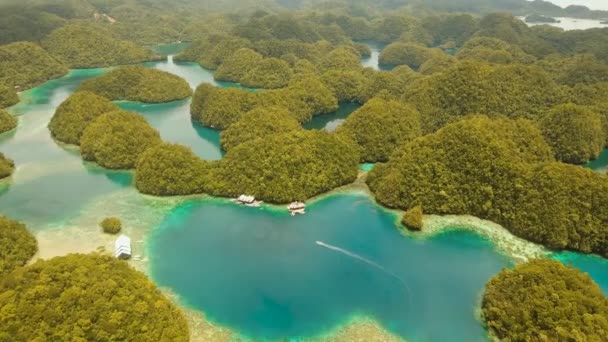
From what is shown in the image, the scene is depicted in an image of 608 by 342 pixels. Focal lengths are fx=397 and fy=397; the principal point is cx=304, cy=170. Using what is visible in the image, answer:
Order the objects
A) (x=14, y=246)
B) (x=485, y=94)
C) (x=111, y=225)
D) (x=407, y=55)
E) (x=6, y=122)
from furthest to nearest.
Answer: (x=407, y=55)
(x=6, y=122)
(x=485, y=94)
(x=111, y=225)
(x=14, y=246)

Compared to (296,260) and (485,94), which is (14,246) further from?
(485,94)

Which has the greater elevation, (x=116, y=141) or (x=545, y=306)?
(x=545, y=306)

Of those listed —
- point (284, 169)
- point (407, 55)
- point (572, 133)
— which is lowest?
point (284, 169)

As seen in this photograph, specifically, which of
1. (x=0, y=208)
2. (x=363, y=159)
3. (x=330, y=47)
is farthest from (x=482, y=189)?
(x=330, y=47)

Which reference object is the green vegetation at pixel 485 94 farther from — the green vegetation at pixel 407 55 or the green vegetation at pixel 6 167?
the green vegetation at pixel 407 55

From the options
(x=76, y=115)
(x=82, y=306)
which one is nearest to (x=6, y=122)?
(x=76, y=115)

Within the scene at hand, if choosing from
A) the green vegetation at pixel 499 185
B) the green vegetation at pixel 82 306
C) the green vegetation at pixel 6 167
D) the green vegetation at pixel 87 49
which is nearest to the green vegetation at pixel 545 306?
the green vegetation at pixel 499 185

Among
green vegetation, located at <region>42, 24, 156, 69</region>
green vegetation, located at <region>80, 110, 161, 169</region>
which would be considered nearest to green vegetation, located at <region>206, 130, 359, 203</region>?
green vegetation, located at <region>80, 110, 161, 169</region>
